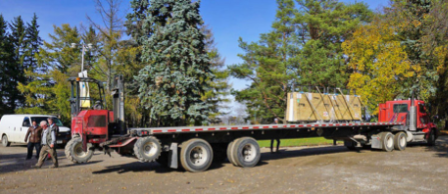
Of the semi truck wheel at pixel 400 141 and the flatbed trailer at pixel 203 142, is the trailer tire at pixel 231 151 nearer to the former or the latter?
the flatbed trailer at pixel 203 142

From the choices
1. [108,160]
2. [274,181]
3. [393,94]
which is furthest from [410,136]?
[108,160]

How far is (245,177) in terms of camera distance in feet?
31.1

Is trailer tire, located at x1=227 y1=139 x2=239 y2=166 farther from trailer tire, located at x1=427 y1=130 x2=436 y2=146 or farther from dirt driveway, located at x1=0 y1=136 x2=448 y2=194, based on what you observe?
trailer tire, located at x1=427 y1=130 x2=436 y2=146

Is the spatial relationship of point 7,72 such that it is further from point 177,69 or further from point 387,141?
point 387,141

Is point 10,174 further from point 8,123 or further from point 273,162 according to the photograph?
point 8,123

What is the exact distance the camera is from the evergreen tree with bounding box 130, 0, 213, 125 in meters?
22.7

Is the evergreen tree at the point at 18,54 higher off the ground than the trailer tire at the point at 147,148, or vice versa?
the evergreen tree at the point at 18,54

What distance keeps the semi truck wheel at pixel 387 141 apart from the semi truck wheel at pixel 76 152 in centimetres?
1245

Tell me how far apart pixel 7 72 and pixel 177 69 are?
124 feet

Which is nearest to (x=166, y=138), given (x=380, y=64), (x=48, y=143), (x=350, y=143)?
(x=48, y=143)

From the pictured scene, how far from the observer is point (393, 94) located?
82.8 ft

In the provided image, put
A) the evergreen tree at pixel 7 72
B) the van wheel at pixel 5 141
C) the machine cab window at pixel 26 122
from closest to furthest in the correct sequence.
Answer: the machine cab window at pixel 26 122 < the van wheel at pixel 5 141 < the evergreen tree at pixel 7 72

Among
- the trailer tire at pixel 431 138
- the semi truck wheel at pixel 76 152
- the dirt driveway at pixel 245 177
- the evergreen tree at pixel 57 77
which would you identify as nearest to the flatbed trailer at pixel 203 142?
the dirt driveway at pixel 245 177

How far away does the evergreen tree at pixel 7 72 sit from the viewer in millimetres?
48000
